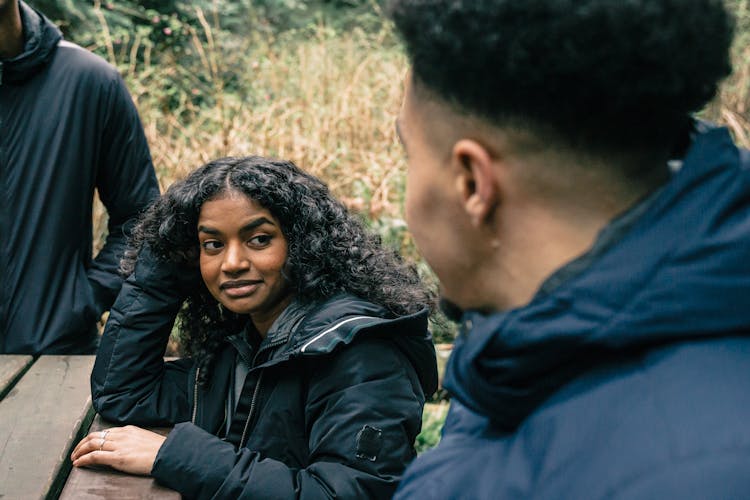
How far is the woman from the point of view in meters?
1.86

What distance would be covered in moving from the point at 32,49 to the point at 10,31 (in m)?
0.09

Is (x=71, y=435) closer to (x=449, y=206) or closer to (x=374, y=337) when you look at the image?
(x=374, y=337)

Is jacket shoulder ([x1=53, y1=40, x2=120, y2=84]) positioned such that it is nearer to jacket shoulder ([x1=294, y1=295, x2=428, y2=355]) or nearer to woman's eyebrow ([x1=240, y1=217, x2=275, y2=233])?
woman's eyebrow ([x1=240, y1=217, x2=275, y2=233])

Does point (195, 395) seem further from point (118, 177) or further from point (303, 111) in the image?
point (303, 111)

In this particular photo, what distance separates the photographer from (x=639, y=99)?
823 mm

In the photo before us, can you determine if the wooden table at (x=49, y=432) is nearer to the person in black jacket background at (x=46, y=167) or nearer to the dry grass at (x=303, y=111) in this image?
the person in black jacket background at (x=46, y=167)

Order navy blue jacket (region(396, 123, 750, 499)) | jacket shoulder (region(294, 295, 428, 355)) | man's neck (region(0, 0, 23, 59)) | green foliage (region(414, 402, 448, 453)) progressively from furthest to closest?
→ green foliage (region(414, 402, 448, 453))
man's neck (region(0, 0, 23, 59))
jacket shoulder (region(294, 295, 428, 355))
navy blue jacket (region(396, 123, 750, 499))

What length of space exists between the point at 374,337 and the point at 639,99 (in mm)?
1235

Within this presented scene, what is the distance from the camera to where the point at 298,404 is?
2000 millimetres

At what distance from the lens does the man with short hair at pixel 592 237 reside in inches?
30.0

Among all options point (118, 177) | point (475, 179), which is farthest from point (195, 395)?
point (475, 179)

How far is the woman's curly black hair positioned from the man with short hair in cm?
120

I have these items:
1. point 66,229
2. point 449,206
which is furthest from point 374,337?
point 66,229

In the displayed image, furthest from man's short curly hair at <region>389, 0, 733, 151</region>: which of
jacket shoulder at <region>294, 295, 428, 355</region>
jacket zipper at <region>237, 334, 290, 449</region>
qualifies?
jacket zipper at <region>237, 334, 290, 449</region>
